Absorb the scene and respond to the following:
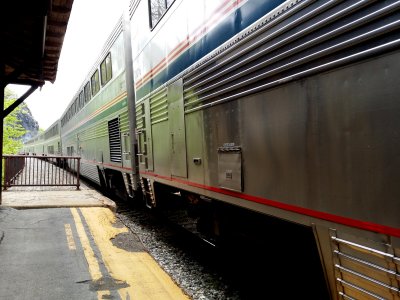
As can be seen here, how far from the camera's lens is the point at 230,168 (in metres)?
3.37

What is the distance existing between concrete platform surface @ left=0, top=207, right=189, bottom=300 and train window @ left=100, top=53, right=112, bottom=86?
367cm

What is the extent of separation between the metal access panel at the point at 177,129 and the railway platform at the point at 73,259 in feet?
3.67

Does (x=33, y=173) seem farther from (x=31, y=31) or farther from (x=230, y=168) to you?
(x=230, y=168)

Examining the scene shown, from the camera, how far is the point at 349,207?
80.4 inches

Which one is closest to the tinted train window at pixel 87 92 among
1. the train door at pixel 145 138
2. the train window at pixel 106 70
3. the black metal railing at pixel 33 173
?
the black metal railing at pixel 33 173

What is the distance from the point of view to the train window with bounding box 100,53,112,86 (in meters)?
8.91

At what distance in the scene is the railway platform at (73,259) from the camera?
3613mm

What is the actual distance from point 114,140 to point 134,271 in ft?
16.0

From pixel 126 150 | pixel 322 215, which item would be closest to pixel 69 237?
pixel 126 150

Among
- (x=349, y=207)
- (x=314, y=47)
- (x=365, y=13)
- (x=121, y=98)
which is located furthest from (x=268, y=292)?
(x=121, y=98)

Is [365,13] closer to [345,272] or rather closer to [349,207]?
[349,207]

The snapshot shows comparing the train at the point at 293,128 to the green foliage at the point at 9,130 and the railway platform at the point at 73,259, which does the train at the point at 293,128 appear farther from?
the green foliage at the point at 9,130

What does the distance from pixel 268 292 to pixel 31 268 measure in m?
2.37

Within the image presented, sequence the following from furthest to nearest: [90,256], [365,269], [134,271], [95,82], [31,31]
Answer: [95,82] → [31,31] → [90,256] → [134,271] → [365,269]
